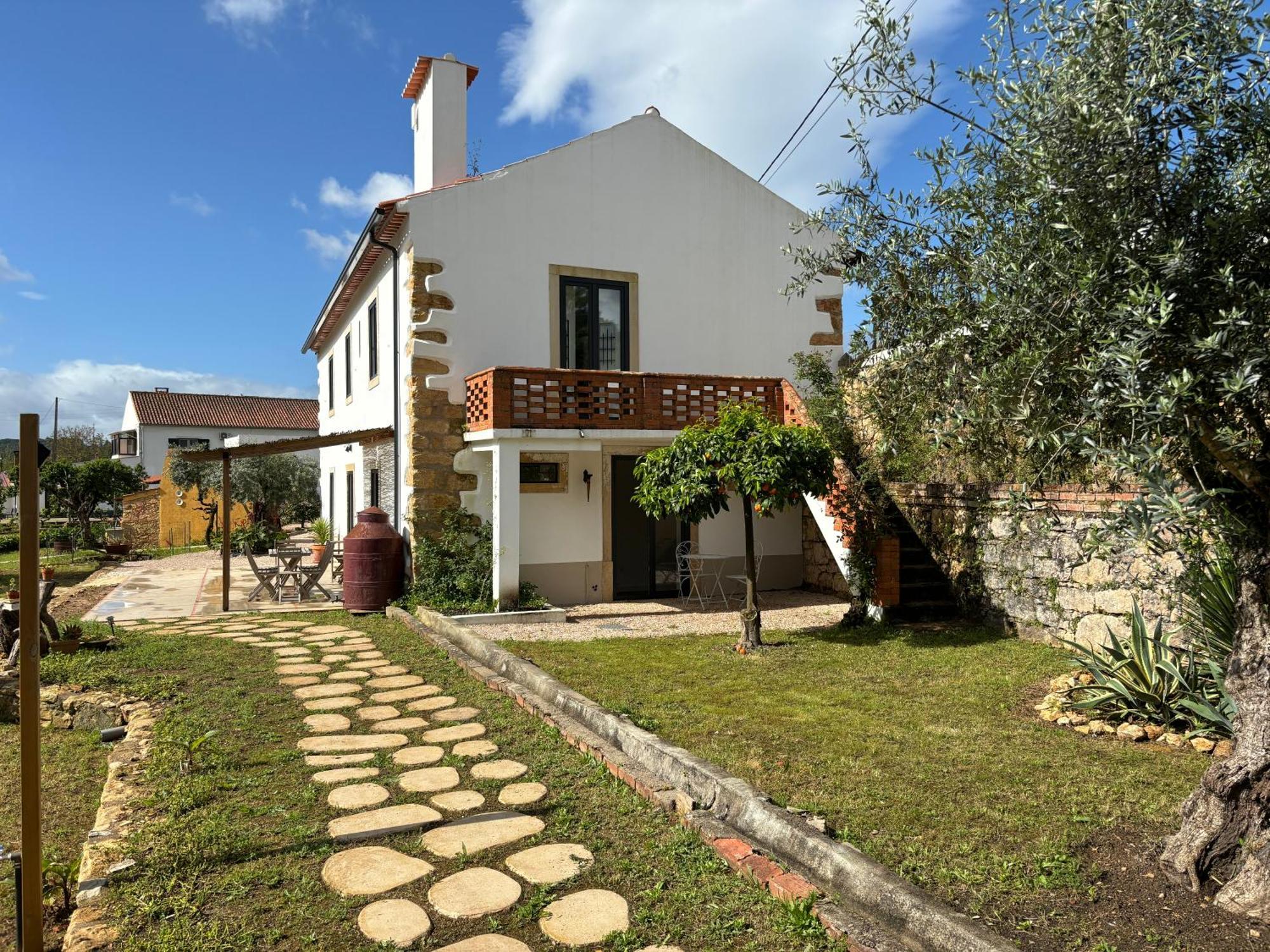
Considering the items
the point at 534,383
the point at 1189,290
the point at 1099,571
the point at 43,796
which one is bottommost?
the point at 43,796

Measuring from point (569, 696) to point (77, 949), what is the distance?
3.77 m

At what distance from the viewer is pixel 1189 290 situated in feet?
10.4

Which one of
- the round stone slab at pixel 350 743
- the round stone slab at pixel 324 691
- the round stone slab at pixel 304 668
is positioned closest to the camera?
the round stone slab at pixel 350 743

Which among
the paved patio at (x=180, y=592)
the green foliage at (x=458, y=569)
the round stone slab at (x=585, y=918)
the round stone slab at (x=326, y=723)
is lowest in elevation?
the round stone slab at (x=585, y=918)

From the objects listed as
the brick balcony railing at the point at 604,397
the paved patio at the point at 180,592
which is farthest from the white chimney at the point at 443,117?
the paved patio at the point at 180,592

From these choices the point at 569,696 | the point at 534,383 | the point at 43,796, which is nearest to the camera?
the point at 43,796

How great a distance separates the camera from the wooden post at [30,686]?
3053 mm

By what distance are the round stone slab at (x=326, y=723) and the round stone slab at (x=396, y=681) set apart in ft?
3.38

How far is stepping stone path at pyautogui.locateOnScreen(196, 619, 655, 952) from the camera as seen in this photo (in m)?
3.47

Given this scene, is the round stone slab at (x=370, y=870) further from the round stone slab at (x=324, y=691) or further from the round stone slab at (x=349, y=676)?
the round stone slab at (x=349, y=676)

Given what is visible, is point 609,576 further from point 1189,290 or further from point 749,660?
point 1189,290

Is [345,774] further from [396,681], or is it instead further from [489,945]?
[396,681]

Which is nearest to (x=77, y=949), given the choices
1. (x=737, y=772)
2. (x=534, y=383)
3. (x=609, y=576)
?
(x=737, y=772)

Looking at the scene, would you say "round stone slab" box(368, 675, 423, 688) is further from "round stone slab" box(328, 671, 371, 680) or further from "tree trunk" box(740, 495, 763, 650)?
"tree trunk" box(740, 495, 763, 650)
